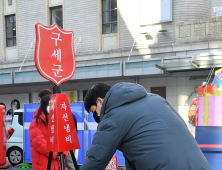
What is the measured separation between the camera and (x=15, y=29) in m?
16.5

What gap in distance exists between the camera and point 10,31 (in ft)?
54.5

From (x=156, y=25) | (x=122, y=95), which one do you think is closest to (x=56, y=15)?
(x=156, y=25)

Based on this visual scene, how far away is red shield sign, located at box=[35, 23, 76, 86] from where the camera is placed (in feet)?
10.9

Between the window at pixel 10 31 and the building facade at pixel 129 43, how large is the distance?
0.29 ft

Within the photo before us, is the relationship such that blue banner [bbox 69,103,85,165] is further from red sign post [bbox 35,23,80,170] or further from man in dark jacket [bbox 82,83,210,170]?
man in dark jacket [bbox 82,83,210,170]

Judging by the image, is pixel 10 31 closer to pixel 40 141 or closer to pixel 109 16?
pixel 109 16

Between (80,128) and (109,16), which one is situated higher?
(109,16)

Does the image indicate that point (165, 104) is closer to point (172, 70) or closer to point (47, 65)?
point (47, 65)

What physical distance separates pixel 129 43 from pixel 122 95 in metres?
12.1

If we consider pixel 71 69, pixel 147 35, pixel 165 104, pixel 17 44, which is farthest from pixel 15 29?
pixel 165 104

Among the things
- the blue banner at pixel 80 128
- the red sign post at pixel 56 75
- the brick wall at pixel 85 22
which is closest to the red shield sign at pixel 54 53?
the red sign post at pixel 56 75

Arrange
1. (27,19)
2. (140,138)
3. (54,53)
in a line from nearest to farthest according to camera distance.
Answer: (140,138) → (54,53) → (27,19)

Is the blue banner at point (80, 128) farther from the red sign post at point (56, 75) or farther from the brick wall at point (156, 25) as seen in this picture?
the brick wall at point (156, 25)

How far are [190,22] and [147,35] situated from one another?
1.98m
